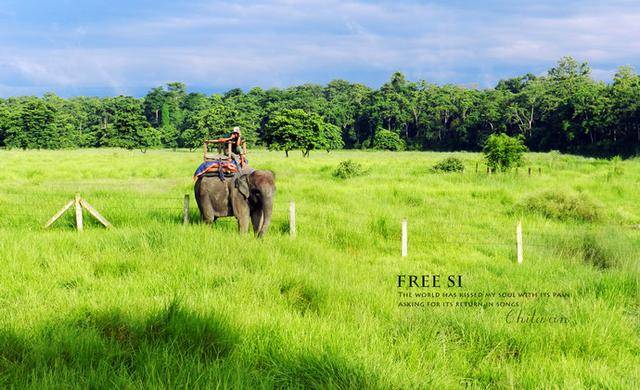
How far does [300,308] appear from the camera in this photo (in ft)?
21.3

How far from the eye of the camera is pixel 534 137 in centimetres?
7450

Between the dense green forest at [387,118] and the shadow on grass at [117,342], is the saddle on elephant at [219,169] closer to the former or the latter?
the shadow on grass at [117,342]

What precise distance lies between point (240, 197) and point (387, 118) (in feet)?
287

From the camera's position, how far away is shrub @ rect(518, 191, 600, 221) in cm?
1597

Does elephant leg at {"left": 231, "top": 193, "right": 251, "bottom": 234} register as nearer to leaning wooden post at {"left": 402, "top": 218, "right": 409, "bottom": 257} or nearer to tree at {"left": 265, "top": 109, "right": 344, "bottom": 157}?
leaning wooden post at {"left": 402, "top": 218, "right": 409, "bottom": 257}

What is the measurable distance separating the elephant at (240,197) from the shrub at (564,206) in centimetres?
991

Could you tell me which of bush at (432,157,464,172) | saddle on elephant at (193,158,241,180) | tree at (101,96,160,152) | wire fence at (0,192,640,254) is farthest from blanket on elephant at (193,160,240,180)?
tree at (101,96,160,152)

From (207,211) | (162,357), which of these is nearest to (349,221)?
(207,211)

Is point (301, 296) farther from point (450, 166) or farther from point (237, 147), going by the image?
point (450, 166)

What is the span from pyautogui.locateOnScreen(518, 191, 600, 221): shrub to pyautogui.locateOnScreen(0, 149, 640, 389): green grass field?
217cm

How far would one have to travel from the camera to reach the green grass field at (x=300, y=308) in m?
4.39

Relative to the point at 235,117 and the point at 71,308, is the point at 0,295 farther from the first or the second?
the point at 235,117

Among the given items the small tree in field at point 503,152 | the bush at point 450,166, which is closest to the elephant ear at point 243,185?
the small tree in field at point 503,152

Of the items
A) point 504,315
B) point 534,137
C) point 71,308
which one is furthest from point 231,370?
point 534,137
